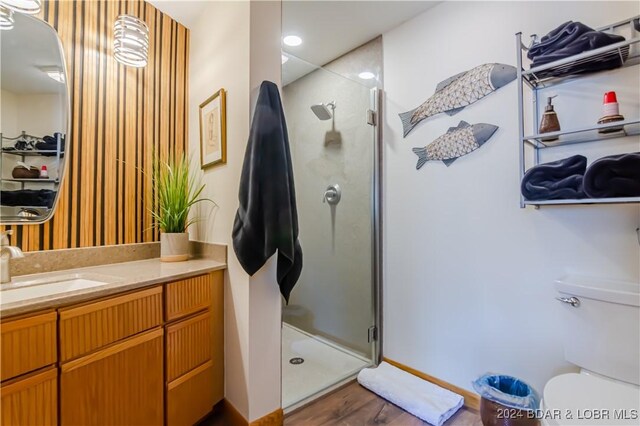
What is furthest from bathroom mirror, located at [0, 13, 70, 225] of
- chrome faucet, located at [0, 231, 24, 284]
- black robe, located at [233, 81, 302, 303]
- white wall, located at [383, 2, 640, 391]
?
white wall, located at [383, 2, 640, 391]

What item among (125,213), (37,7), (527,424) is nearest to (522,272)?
(527,424)

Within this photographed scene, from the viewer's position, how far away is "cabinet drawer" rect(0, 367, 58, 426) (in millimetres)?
878

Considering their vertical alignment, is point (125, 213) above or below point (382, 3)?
below

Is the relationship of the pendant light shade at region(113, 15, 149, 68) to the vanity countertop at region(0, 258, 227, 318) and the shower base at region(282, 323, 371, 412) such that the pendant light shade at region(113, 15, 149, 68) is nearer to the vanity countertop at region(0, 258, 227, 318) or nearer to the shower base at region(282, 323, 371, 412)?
the vanity countertop at region(0, 258, 227, 318)

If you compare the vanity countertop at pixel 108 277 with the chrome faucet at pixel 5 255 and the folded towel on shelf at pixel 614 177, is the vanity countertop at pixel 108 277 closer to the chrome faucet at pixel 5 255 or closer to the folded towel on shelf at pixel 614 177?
the chrome faucet at pixel 5 255

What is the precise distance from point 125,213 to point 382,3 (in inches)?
78.6

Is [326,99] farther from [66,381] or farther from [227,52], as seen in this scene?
[66,381]

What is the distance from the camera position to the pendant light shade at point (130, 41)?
5.16 ft

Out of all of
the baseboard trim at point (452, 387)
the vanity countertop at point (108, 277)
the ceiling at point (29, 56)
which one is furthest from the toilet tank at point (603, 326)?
the ceiling at point (29, 56)

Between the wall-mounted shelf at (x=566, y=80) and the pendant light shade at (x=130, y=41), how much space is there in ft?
6.31

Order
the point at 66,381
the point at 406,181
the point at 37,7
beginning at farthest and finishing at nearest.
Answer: the point at 406,181, the point at 37,7, the point at 66,381

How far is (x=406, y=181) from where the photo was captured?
6.64 feet

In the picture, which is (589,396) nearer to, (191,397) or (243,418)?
(243,418)

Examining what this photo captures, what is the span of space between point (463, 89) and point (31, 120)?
2.22 meters
